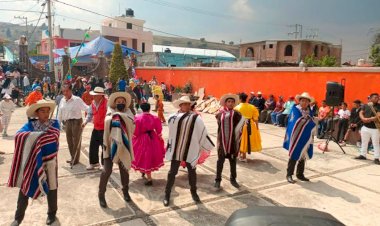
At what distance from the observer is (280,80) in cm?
1420

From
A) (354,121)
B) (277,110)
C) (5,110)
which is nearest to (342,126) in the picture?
(354,121)

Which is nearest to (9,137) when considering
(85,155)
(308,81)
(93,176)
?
(85,155)

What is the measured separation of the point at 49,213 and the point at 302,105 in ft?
15.4

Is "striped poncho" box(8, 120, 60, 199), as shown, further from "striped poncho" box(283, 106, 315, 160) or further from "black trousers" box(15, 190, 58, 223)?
"striped poncho" box(283, 106, 315, 160)

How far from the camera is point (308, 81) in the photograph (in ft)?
42.5

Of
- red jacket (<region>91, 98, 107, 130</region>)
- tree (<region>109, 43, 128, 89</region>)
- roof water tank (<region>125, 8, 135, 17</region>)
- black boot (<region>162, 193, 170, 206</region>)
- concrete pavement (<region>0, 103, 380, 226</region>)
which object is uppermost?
roof water tank (<region>125, 8, 135, 17</region>)

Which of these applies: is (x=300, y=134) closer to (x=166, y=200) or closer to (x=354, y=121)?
(x=166, y=200)

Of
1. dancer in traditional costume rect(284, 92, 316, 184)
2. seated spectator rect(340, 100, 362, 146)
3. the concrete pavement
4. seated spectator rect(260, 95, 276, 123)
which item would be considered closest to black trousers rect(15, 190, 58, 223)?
the concrete pavement

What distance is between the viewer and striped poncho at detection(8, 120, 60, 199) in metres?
3.79

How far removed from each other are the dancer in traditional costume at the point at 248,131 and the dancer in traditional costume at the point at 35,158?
4453 mm

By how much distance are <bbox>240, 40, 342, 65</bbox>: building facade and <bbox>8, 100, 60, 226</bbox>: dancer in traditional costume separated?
42.3 m

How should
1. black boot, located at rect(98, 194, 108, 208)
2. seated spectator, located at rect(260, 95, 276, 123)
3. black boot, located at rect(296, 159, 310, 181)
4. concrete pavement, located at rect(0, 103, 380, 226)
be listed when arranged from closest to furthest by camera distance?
concrete pavement, located at rect(0, 103, 380, 226) → black boot, located at rect(98, 194, 108, 208) → black boot, located at rect(296, 159, 310, 181) → seated spectator, located at rect(260, 95, 276, 123)

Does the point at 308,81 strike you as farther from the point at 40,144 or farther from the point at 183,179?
the point at 40,144

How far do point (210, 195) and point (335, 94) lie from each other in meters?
5.81
